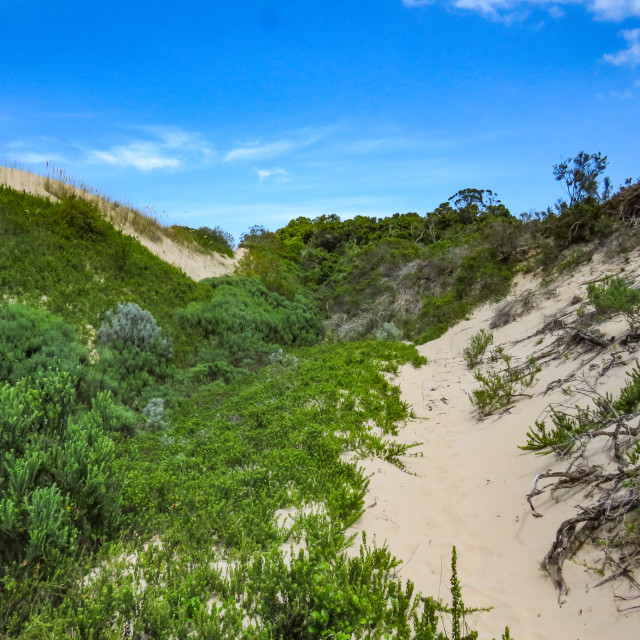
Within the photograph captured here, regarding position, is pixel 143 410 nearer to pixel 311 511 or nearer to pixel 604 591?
pixel 311 511

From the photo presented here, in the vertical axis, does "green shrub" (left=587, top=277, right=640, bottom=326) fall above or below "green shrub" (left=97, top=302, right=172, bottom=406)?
above

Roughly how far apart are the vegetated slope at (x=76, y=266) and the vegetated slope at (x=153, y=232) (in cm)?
111

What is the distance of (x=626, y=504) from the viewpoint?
3.41m

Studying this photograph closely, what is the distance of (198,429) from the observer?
276 inches

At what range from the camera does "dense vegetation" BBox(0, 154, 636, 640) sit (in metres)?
2.76

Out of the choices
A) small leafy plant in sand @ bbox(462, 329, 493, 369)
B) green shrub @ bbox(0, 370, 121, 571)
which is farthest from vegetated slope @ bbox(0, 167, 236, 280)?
green shrub @ bbox(0, 370, 121, 571)

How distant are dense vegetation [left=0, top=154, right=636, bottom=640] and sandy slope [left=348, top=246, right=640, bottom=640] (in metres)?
0.41

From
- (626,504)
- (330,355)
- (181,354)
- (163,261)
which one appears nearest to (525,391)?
(626,504)

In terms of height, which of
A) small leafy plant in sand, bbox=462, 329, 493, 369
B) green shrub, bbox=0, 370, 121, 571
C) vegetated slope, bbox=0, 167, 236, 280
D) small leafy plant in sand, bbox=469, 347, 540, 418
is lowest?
green shrub, bbox=0, 370, 121, 571

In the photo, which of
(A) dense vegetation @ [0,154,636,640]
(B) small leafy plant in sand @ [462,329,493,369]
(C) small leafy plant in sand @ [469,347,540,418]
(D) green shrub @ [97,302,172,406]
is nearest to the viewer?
(A) dense vegetation @ [0,154,636,640]

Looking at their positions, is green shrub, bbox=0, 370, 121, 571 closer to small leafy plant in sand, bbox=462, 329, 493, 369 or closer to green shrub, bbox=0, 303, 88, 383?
green shrub, bbox=0, 303, 88, 383

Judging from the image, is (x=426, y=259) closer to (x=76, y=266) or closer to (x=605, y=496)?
(x=76, y=266)

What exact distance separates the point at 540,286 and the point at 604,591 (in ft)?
37.7

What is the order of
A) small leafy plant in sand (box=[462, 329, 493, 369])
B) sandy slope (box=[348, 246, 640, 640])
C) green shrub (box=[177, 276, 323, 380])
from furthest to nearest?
green shrub (box=[177, 276, 323, 380])
small leafy plant in sand (box=[462, 329, 493, 369])
sandy slope (box=[348, 246, 640, 640])
